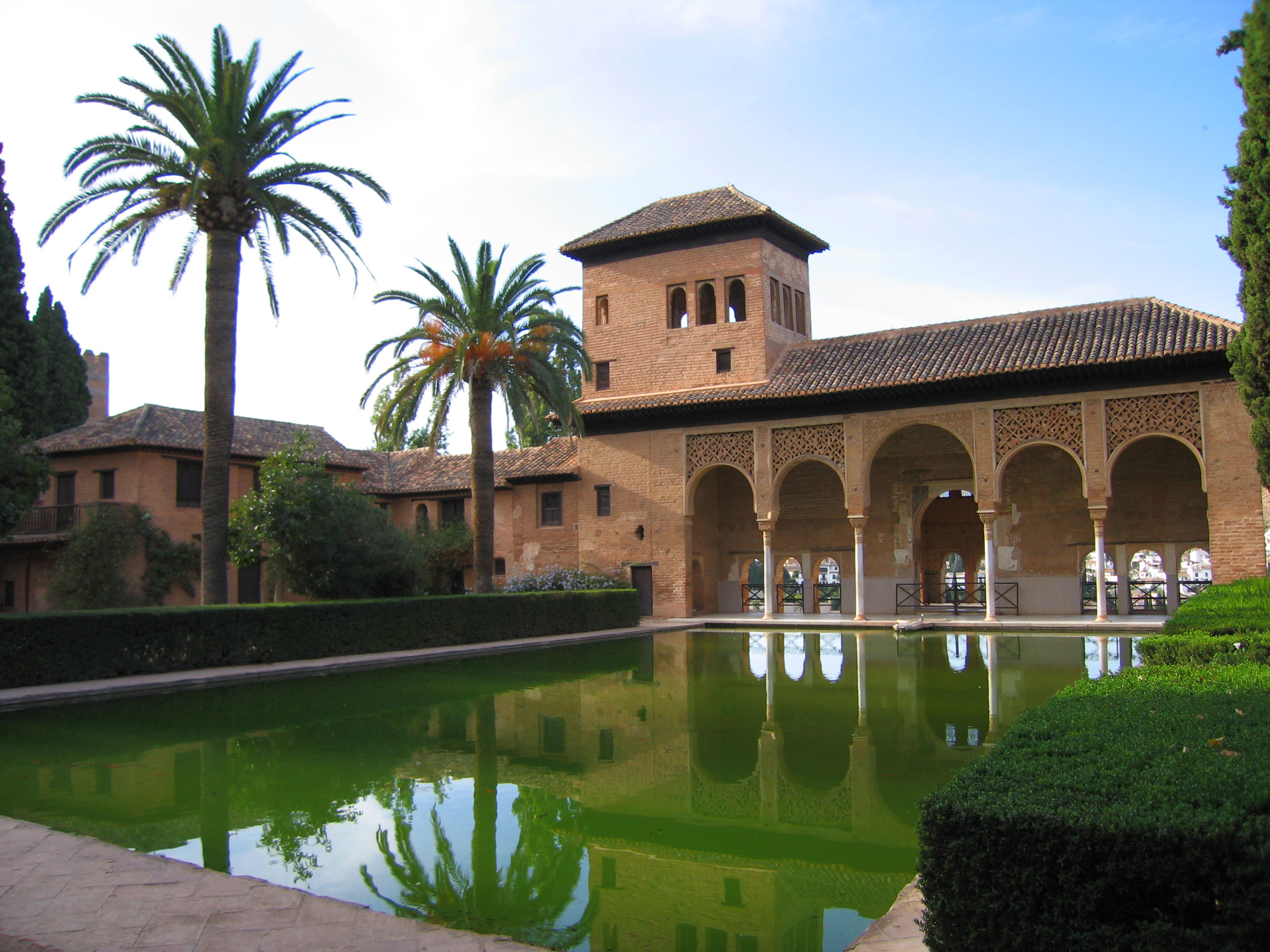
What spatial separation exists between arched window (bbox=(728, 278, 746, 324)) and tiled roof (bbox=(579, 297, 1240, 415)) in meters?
1.58

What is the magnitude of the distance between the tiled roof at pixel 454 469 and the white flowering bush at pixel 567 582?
280 centimetres

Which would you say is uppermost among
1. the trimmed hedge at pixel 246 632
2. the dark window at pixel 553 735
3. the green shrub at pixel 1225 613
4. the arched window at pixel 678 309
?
the arched window at pixel 678 309

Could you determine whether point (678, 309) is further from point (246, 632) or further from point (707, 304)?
point (246, 632)

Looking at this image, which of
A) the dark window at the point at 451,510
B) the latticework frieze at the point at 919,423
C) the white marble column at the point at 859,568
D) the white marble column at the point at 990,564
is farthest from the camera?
the dark window at the point at 451,510

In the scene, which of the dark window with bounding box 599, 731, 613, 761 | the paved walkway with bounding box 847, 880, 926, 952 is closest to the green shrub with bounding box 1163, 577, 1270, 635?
the dark window with bounding box 599, 731, 613, 761

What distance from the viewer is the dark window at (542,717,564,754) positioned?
8438 mm

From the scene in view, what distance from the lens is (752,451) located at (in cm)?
2541

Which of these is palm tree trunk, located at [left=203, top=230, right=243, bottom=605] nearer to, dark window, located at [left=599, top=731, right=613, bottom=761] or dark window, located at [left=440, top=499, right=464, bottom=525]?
dark window, located at [left=599, top=731, right=613, bottom=761]

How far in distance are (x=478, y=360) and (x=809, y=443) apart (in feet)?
27.3

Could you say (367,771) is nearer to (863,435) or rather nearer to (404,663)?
(404,663)

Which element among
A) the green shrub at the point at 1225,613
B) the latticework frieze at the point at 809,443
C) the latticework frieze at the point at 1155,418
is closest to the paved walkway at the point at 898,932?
the green shrub at the point at 1225,613

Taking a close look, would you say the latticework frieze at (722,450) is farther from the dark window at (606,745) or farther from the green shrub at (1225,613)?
the dark window at (606,745)

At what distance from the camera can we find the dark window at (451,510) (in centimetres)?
3080

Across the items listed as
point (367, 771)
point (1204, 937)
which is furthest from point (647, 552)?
point (1204, 937)
